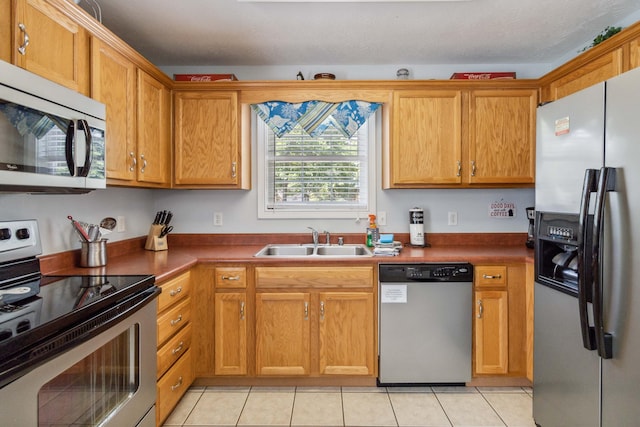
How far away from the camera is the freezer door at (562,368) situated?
4.84 feet

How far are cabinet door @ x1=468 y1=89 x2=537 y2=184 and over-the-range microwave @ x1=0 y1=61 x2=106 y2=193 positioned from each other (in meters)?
2.40

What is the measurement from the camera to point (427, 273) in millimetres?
2289

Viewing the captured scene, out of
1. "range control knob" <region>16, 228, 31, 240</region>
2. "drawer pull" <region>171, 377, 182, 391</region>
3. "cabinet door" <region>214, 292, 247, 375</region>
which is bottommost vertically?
"drawer pull" <region>171, 377, 182, 391</region>

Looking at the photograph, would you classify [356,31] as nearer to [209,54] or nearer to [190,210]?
[209,54]

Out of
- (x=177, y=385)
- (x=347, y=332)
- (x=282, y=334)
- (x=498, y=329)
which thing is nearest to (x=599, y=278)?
(x=498, y=329)

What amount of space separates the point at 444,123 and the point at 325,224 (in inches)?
48.0

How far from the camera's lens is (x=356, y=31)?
7.79 feet

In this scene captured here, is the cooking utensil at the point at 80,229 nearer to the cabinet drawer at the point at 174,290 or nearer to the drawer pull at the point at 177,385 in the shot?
the cabinet drawer at the point at 174,290

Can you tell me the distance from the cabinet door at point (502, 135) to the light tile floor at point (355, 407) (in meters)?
1.51

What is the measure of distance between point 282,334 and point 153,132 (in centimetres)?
162

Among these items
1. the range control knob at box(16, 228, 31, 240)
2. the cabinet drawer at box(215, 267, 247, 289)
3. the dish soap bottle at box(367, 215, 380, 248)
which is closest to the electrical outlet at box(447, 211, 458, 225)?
the dish soap bottle at box(367, 215, 380, 248)

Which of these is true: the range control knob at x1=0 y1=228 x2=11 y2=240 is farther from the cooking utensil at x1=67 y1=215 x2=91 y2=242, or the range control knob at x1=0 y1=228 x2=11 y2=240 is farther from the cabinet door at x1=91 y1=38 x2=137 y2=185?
the cabinet door at x1=91 y1=38 x2=137 y2=185

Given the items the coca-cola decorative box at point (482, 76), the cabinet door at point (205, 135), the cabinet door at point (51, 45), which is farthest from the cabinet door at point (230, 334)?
the coca-cola decorative box at point (482, 76)

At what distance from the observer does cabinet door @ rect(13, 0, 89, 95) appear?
1357 mm
